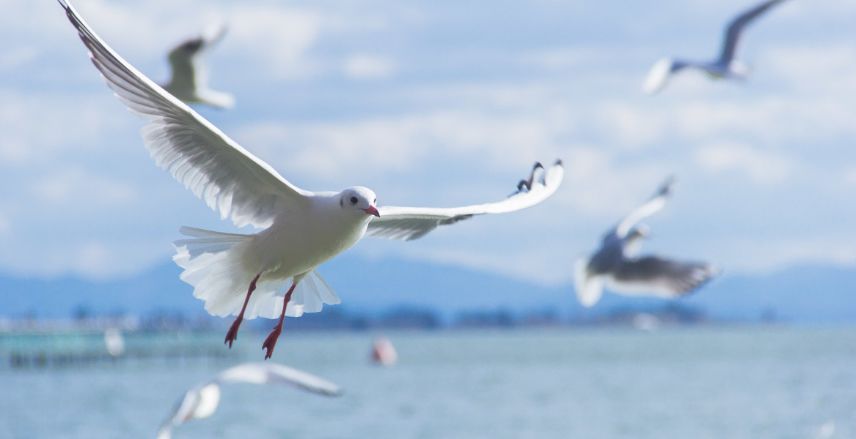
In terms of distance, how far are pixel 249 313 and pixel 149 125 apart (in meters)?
1.45

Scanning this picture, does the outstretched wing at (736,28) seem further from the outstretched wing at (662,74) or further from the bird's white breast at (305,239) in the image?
the bird's white breast at (305,239)

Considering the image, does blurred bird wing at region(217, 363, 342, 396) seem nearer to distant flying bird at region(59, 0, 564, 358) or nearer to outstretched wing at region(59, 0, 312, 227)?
distant flying bird at region(59, 0, 564, 358)

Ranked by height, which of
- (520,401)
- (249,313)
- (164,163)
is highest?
(520,401)

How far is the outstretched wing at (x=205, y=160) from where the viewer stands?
31.8 feet

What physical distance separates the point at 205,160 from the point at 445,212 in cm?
176

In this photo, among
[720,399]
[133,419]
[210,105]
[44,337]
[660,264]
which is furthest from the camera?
[44,337]

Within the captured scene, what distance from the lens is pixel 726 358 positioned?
10188 cm

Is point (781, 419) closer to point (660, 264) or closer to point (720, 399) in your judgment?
point (720, 399)

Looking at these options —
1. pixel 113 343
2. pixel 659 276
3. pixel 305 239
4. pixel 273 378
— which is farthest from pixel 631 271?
pixel 113 343

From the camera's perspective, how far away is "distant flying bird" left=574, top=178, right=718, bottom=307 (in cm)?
1655

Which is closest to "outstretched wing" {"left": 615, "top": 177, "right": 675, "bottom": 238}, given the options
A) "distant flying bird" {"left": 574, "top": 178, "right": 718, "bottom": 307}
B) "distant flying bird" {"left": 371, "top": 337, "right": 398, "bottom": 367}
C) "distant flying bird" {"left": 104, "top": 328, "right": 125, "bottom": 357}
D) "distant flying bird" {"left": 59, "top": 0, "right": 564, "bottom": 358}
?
"distant flying bird" {"left": 574, "top": 178, "right": 718, "bottom": 307}

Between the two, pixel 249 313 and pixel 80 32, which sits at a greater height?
pixel 80 32

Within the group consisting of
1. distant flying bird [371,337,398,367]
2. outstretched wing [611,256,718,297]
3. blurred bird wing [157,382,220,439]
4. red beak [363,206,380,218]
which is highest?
distant flying bird [371,337,398,367]

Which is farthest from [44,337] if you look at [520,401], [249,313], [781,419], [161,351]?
[249,313]
